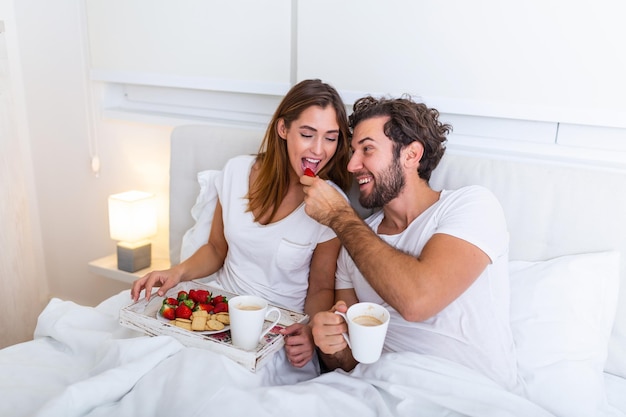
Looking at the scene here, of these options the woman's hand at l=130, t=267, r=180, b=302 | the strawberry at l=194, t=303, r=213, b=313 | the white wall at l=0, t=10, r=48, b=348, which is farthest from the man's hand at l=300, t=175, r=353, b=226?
the white wall at l=0, t=10, r=48, b=348

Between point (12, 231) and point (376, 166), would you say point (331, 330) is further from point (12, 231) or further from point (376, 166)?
point (12, 231)

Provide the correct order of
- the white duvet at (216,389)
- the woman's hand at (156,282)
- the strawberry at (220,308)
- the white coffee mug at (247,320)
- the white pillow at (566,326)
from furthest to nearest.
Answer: the woman's hand at (156,282) → the strawberry at (220,308) → the white pillow at (566,326) → the white coffee mug at (247,320) → the white duvet at (216,389)

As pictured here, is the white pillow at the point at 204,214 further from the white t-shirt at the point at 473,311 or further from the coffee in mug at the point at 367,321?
the coffee in mug at the point at 367,321

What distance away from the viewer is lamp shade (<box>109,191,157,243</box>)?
2301 mm

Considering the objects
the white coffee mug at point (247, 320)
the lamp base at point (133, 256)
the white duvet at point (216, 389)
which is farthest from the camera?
the lamp base at point (133, 256)

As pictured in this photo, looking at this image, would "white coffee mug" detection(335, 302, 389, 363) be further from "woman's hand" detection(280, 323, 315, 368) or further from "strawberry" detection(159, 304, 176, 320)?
"strawberry" detection(159, 304, 176, 320)

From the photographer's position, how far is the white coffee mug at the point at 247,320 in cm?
126

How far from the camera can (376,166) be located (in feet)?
4.97

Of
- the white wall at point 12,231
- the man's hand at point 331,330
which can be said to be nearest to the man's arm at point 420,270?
the man's hand at point 331,330

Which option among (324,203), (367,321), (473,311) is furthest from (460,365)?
(324,203)

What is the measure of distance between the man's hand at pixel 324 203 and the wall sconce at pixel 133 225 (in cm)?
Answer: 105

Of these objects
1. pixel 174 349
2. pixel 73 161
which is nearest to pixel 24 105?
pixel 73 161

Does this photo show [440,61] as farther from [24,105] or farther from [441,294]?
[24,105]

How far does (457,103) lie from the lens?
1729 mm
